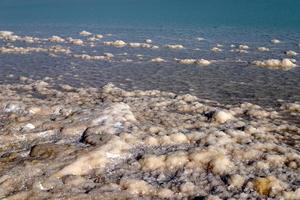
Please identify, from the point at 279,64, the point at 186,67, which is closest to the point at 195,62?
the point at 186,67

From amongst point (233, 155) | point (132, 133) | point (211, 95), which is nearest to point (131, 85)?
point (211, 95)

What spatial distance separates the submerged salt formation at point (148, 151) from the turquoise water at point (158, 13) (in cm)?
5141

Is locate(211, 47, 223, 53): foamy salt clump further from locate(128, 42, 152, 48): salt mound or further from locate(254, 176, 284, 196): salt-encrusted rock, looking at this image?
locate(254, 176, 284, 196): salt-encrusted rock

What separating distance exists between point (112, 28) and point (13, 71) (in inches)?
1645

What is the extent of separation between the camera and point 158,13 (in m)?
110

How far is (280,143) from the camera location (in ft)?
59.5

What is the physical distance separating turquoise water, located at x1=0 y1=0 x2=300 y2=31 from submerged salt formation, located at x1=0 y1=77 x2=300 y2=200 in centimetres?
5141

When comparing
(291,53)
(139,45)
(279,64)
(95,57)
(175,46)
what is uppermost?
(279,64)

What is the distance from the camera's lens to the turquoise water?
8219 cm

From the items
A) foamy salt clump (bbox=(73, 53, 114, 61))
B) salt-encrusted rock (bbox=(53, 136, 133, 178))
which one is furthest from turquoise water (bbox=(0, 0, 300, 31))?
salt-encrusted rock (bbox=(53, 136, 133, 178))

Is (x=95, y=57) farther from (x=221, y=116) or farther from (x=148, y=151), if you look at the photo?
(x=148, y=151)

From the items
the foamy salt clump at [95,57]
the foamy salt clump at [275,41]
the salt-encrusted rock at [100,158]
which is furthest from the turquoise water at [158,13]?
the salt-encrusted rock at [100,158]

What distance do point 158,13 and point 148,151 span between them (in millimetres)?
96978

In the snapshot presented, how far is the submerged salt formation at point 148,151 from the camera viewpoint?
13.7m
